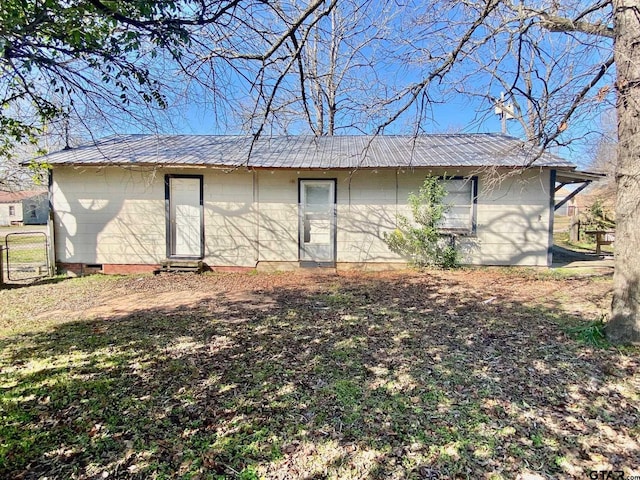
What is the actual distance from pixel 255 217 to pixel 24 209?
127 ft

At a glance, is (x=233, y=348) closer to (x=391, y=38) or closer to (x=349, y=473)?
(x=349, y=473)

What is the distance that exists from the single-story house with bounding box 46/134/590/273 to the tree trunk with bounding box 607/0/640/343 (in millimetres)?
4537

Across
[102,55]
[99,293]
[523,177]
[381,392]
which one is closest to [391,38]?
[102,55]

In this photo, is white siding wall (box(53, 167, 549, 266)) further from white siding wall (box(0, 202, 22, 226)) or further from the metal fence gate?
white siding wall (box(0, 202, 22, 226))

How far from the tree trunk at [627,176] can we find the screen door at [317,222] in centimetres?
563

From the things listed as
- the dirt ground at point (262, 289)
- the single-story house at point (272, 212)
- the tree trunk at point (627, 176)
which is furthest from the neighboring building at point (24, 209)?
the tree trunk at point (627, 176)

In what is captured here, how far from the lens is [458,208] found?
27.9ft

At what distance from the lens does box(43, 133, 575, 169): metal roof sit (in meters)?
7.82

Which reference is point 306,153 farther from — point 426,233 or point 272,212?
point 426,233

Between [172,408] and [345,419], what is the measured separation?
1370 millimetres

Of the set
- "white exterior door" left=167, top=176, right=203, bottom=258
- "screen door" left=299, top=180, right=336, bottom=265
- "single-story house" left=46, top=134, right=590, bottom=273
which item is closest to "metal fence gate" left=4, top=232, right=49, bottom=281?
"single-story house" left=46, top=134, right=590, bottom=273

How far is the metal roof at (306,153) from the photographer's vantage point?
782 cm

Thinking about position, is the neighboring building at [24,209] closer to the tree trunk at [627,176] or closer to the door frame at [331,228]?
the door frame at [331,228]

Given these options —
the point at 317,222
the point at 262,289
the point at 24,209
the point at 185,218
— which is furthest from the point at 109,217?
the point at 24,209
